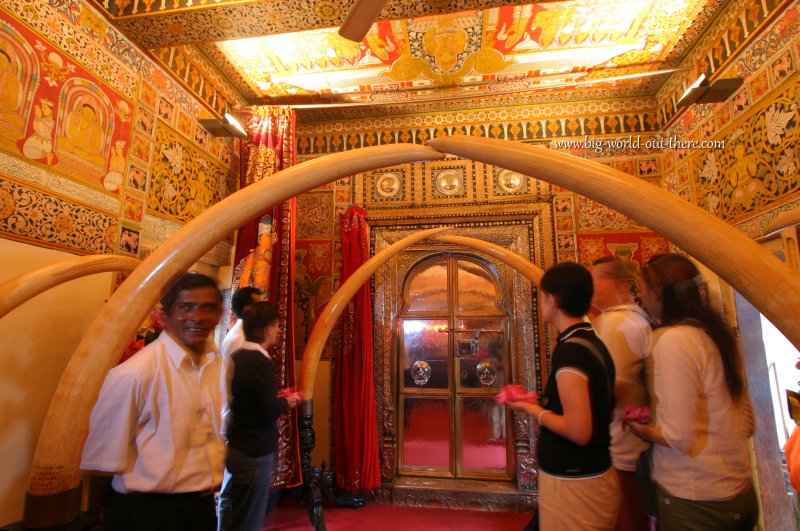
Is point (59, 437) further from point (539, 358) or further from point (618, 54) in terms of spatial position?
point (618, 54)

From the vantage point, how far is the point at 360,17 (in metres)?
1.49

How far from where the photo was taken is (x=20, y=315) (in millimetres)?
1956

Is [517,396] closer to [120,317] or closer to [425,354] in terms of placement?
[120,317]

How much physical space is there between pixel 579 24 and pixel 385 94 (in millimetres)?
1783

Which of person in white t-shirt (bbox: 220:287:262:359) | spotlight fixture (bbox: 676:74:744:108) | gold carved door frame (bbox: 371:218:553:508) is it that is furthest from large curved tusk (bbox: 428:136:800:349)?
gold carved door frame (bbox: 371:218:553:508)

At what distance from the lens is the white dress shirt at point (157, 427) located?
118 cm

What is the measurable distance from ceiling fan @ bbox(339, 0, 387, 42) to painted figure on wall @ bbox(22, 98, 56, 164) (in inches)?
67.0

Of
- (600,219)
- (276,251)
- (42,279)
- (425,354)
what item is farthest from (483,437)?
(42,279)

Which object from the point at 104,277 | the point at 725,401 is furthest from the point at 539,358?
the point at 104,277

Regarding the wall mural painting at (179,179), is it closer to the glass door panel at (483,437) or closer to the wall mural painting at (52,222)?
the wall mural painting at (52,222)

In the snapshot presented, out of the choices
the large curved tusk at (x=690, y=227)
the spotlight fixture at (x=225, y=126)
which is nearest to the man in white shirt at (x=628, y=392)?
the large curved tusk at (x=690, y=227)

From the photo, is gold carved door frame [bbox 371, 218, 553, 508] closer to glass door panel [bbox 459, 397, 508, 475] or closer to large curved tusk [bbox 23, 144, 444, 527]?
glass door panel [bbox 459, 397, 508, 475]

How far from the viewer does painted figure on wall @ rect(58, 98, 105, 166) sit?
7.45 ft

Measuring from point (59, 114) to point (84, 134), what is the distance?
16 centimetres
